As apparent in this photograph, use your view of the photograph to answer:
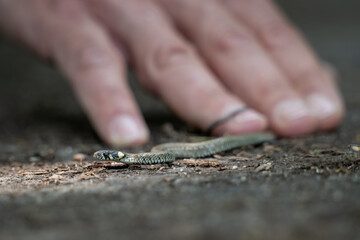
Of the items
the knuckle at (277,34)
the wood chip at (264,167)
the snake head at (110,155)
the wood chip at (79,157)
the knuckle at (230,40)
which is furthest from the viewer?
the knuckle at (277,34)

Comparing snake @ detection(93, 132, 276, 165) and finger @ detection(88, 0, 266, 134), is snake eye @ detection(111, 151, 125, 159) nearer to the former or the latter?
snake @ detection(93, 132, 276, 165)

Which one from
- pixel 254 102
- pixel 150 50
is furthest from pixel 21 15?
pixel 254 102

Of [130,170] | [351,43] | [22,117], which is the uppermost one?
[351,43]

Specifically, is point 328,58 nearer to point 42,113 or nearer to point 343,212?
point 42,113

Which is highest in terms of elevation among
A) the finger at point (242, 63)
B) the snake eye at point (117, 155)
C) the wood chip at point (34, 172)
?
the finger at point (242, 63)

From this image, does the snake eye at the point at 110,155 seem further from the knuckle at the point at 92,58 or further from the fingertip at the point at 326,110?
the fingertip at the point at 326,110

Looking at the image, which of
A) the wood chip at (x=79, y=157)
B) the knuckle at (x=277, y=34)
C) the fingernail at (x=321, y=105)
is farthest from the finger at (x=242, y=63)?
the wood chip at (x=79, y=157)

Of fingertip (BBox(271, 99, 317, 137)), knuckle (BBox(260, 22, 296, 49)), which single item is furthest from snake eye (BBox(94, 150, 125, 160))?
knuckle (BBox(260, 22, 296, 49))
